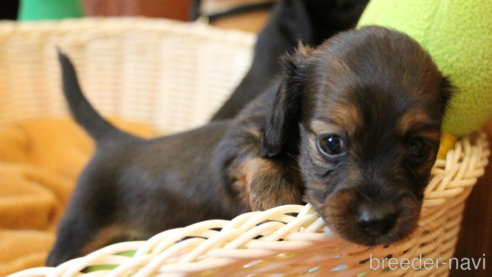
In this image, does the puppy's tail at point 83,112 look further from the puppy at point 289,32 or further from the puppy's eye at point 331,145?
the puppy's eye at point 331,145

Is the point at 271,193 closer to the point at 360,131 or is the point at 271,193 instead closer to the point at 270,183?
the point at 270,183

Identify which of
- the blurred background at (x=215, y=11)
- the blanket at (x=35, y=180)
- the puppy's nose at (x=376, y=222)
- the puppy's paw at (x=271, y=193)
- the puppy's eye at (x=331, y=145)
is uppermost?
the blurred background at (x=215, y=11)

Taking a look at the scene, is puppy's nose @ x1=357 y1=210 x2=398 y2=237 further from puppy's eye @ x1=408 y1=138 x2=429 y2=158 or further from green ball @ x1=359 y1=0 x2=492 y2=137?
green ball @ x1=359 y1=0 x2=492 y2=137

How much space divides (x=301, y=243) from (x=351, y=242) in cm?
13

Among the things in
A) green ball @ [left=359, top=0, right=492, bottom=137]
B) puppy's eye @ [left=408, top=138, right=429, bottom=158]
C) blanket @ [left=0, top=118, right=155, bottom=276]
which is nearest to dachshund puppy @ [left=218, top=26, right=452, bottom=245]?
puppy's eye @ [left=408, top=138, right=429, bottom=158]

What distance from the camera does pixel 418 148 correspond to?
1077 mm

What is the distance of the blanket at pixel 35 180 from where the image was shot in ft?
5.54

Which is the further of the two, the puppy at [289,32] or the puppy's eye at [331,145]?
the puppy at [289,32]

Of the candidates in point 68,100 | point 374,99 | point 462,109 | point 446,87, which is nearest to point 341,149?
point 374,99

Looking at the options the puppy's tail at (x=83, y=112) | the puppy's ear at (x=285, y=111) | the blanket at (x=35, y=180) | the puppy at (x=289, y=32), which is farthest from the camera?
the puppy at (x=289, y=32)

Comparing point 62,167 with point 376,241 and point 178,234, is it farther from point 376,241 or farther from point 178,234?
point 376,241

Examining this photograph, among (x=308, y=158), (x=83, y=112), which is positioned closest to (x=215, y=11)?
(x=83, y=112)

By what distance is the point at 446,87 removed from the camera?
1201 millimetres

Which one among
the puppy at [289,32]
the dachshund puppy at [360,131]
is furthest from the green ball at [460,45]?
the puppy at [289,32]
